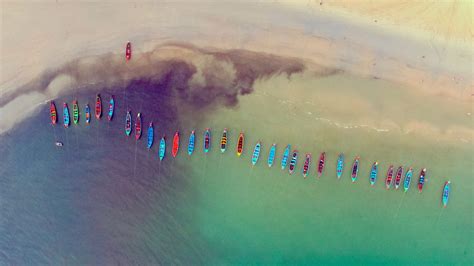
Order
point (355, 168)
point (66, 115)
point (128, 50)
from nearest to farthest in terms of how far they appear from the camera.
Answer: point (128, 50) → point (355, 168) → point (66, 115)

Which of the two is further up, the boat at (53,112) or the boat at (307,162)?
the boat at (53,112)

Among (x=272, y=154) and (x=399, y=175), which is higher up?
(x=272, y=154)

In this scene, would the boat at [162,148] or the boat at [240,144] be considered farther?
the boat at [162,148]

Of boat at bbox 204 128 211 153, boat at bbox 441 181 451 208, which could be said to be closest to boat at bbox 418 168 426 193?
boat at bbox 441 181 451 208

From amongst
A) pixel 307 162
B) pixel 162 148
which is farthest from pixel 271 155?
pixel 162 148

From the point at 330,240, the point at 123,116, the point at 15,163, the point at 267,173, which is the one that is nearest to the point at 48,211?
the point at 15,163

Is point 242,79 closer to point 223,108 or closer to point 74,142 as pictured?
point 223,108

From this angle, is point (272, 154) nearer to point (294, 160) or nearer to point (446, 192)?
point (294, 160)

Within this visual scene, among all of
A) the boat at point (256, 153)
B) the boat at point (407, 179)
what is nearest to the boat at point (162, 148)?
the boat at point (256, 153)

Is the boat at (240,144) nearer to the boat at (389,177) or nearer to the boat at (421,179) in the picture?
the boat at (389,177)

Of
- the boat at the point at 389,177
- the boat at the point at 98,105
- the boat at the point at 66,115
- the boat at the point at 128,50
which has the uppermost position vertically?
the boat at the point at 128,50

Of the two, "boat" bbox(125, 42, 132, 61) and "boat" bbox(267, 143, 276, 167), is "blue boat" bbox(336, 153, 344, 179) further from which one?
"boat" bbox(125, 42, 132, 61)
